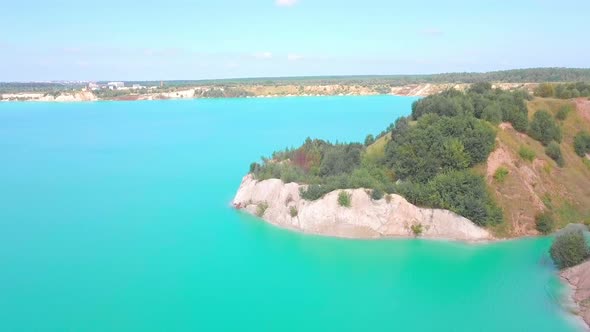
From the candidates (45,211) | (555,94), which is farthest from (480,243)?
(45,211)

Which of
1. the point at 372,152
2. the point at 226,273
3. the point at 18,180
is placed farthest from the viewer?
the point at 18,180

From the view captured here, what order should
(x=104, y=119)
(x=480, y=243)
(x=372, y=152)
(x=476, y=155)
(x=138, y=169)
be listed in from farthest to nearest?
(x=104, y=119) < (x=138, y=169) < (x=372, y=152) < (x=476, y=155) < (x=480, y=243)

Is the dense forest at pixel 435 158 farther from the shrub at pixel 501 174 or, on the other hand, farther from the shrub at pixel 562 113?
the shrub at pixel 501 174

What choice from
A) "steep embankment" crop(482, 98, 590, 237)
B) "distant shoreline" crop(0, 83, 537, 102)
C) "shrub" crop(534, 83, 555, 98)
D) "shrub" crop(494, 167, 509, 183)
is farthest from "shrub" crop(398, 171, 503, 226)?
"distant shoreline" crop(0, 83, 537, 102)

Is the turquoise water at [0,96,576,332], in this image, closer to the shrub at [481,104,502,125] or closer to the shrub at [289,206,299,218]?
the shrub at [289,206,299,218]

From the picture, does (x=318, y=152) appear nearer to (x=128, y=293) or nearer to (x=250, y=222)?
(x=250, y=222)

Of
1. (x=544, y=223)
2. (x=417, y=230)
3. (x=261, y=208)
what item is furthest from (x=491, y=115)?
(x=261, y=208)

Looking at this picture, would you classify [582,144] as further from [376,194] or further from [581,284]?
[581,284]

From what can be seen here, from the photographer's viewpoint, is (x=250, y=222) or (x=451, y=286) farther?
(x=250, y=222)
